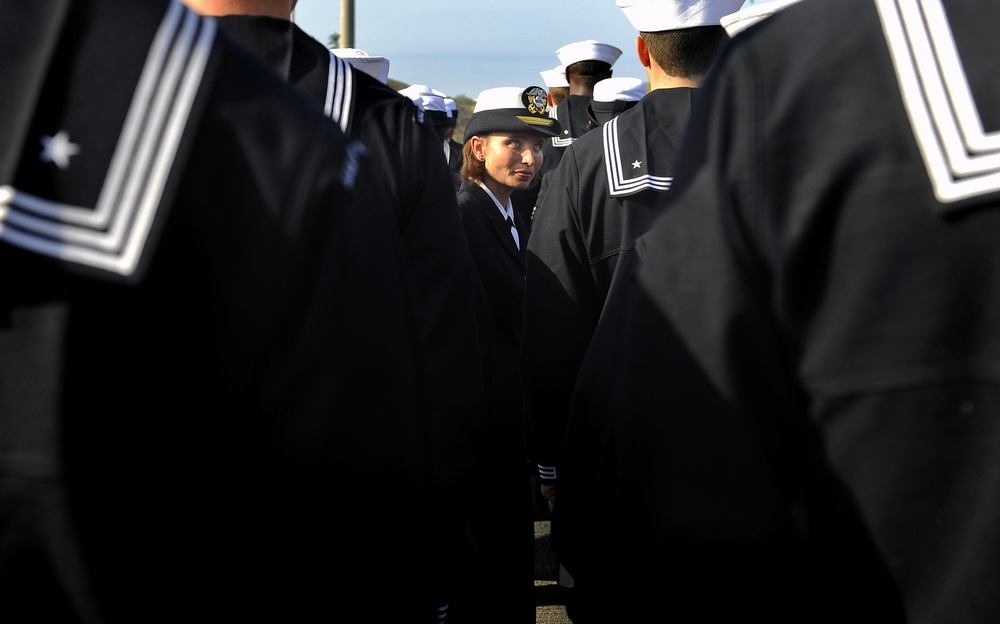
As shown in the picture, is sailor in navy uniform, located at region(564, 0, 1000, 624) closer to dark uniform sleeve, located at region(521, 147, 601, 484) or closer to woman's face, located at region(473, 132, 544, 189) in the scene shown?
dark uniform sleeve, located at region(521, 147, 601, 484)

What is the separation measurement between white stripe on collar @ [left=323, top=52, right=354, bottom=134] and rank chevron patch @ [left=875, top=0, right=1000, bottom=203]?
1116 millimetres

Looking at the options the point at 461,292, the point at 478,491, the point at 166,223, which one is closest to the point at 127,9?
the point at 166,223

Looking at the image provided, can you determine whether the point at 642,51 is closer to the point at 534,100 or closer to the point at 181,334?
the point at 534,100

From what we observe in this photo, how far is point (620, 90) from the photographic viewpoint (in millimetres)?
5473

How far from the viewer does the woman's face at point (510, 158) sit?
385 cm

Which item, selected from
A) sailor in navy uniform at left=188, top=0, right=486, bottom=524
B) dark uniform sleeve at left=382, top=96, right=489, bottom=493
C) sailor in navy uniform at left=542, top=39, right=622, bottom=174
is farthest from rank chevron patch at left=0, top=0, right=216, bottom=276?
sailor in navy uniform at left=542, top=39, right=622, bottom=174

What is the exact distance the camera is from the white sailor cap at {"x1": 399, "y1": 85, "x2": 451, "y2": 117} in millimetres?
6708

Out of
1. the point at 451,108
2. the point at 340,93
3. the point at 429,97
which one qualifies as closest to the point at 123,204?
the point at 340,93

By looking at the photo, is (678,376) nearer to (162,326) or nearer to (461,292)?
(162,326)

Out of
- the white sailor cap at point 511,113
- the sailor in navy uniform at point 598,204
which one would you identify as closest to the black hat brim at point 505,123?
the white sailor cap at point 511,113

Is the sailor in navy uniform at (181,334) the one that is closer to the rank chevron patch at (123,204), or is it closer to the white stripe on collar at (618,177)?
the rank chevron patch at (123,204)

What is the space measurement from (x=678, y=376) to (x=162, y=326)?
0.54 meters

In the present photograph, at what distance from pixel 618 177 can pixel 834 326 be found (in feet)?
6.11

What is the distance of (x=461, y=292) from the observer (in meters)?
2.08
